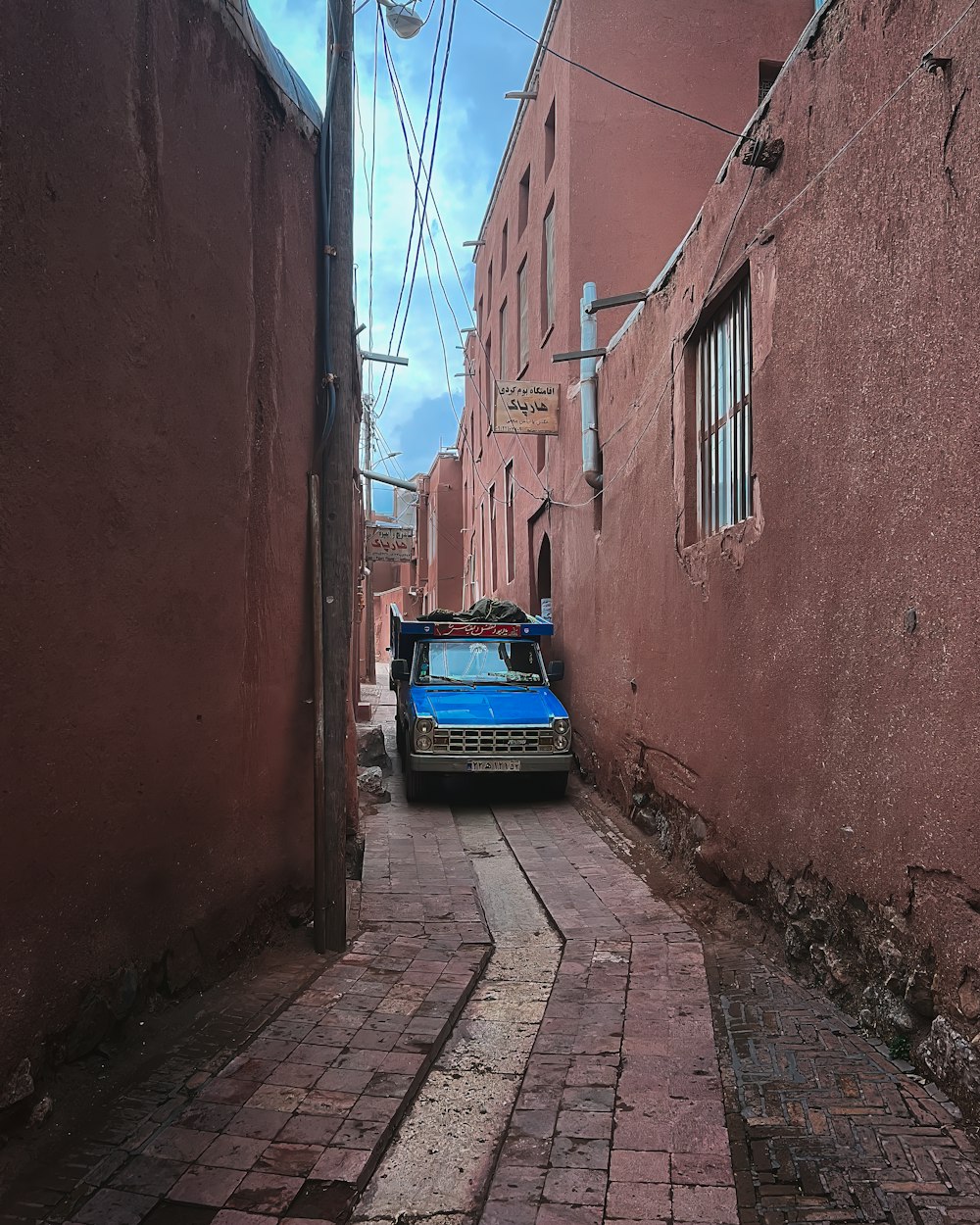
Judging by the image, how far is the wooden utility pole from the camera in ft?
17.3

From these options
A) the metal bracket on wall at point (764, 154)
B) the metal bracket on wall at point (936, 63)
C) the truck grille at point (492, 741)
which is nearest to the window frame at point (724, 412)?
the metal bracket on wall at point (764, 154)

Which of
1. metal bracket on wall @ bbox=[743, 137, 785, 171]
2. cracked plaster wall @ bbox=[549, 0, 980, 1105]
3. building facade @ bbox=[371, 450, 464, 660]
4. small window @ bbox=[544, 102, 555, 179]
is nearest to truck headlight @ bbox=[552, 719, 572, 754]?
cracked plaster wall @ bbox=[549, 0, 980, 1105]

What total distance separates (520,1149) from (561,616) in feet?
33.5

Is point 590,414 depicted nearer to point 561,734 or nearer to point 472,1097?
point 561,734

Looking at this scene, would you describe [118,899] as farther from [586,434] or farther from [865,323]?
[586,434]

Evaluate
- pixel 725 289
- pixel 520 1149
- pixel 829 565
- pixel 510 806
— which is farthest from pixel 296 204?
pixel 510 806

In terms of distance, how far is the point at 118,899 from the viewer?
3.68 meters

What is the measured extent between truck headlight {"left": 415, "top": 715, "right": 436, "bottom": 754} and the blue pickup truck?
1 cm

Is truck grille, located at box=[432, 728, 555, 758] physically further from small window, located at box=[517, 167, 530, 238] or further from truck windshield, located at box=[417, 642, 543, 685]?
small window, located at box=[517, 167, 530, 238]

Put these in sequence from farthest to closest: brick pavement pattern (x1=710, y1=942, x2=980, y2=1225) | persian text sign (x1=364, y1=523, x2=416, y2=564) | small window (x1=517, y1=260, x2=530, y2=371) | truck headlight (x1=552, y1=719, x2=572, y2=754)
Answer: persian text sign (x1=364, y1=523, x2=416, y2=564)
small window (x1=517, y1=260, x2=530, y2=371)
truck headlight (x1=552, y1=719, x2=572, y2=754)
brick pavement pattern (x1=710, y1=942, x2=980, y2=1225)

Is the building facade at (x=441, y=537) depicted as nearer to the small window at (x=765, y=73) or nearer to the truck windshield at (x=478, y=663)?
the small window at (x=765, y=73)

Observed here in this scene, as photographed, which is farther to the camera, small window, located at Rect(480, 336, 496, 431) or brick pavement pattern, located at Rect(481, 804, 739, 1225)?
small window, located at Rect(480, 336, 496, 431)

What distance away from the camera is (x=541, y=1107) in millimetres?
3473

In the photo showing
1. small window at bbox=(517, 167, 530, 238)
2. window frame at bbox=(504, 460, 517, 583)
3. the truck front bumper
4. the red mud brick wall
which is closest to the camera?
the red mud brick wall
